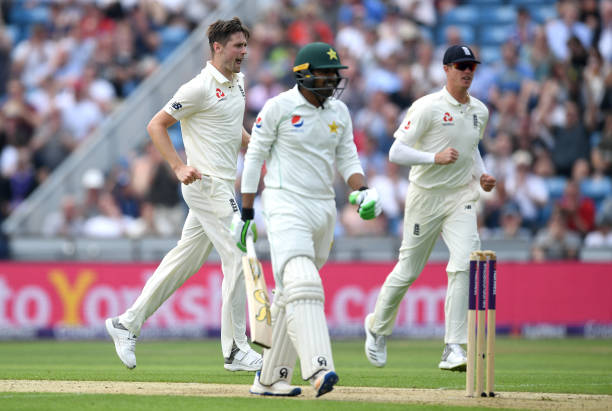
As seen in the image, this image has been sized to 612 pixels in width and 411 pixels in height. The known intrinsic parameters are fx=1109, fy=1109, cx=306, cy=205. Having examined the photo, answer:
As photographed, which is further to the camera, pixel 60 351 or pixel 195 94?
pixel 60 351

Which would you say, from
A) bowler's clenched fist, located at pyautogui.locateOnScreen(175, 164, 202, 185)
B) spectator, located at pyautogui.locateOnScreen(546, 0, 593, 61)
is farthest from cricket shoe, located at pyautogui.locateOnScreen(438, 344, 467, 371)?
spectator, located at pyautogui.locateOnScreen(546, 0, 593, 61)

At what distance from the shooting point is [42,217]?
17344 mm

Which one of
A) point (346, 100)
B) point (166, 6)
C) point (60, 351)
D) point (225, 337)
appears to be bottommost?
point (60, 351)

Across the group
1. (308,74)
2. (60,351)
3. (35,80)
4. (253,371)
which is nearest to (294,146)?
(308,74)

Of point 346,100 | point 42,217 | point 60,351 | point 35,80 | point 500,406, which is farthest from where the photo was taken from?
point 35,80

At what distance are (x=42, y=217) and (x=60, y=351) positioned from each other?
4.16m

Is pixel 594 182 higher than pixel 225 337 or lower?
higher

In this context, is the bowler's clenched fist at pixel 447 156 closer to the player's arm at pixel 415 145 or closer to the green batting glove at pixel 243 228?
the player's arm at pixel 415 145

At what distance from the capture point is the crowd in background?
56.5 ft

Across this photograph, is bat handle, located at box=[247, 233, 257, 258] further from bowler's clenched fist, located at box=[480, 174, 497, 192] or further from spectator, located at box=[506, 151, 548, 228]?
spectator, located at box=[506, 151, 548, 228]

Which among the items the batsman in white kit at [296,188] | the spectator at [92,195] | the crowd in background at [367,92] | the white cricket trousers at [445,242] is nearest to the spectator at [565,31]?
the crowd in background at [367,92]

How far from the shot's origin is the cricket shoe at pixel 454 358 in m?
9.40

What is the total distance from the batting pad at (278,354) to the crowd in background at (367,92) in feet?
30.0

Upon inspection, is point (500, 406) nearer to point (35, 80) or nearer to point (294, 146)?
point (294, 146)
